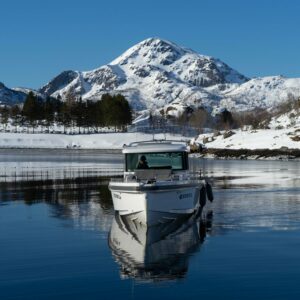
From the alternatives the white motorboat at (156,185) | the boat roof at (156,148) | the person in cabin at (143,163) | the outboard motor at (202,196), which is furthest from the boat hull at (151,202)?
the outboard motor at (202,196)

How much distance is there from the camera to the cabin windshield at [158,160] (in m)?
31.5

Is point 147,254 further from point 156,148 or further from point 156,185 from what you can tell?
point 156,148

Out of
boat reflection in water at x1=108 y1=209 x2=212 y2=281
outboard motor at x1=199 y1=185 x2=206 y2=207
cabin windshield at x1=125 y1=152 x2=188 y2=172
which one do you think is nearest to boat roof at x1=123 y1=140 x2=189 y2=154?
cabin windshield at x1=125 y1=152 x2=188 y2=172

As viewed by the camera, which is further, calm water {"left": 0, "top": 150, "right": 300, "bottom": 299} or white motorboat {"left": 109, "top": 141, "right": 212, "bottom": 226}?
white motorboat {"left": 109, "top": 141, "right": 212, "bottom": 226}

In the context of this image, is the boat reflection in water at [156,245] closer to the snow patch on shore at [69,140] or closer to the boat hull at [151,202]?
the boat hull at [151,202]

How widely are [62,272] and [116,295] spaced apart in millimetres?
3007

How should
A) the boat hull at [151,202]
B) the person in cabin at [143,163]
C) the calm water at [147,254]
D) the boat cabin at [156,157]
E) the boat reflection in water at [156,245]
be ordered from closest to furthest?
the calm water at [147,254]
the boat reflection in water at [156,245]
the boat hull at [151,202]
the person in cabin at [143,163]
the boat cabin at [156,157]

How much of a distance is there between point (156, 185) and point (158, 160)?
545cm

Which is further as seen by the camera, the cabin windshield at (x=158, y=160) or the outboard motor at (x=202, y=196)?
the outboard motor at (x=202, y=196)

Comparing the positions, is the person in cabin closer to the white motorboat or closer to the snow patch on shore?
the white motorboat

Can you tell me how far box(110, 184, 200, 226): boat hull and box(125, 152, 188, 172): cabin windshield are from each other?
8.70 feet

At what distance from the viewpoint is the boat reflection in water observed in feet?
61.6

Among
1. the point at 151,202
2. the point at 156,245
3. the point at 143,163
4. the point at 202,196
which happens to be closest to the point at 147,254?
the point at 156,245

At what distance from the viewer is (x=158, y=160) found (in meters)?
31.6
